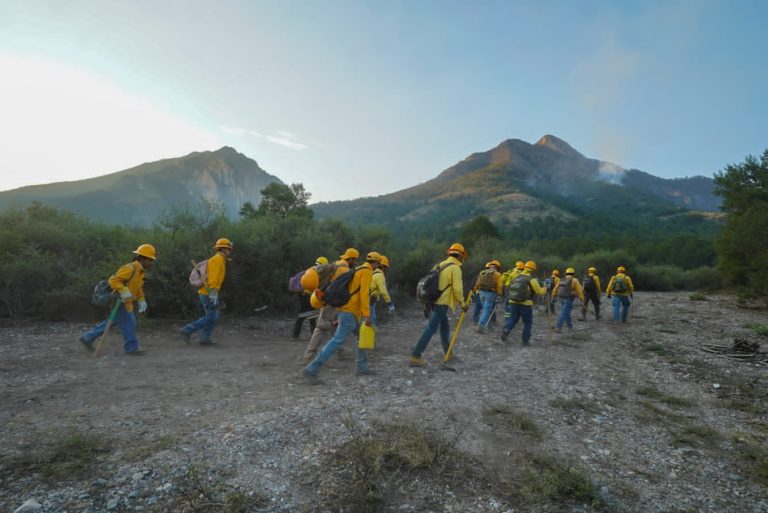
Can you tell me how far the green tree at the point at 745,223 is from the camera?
19.3m

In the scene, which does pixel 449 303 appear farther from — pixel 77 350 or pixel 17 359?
pixel 17 359

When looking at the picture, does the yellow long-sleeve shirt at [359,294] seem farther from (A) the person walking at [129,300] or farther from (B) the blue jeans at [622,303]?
(B) the blue jeans at [622,303]

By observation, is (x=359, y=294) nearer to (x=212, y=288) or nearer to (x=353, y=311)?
(x=353, y=311)

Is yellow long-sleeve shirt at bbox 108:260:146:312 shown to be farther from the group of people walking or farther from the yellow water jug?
the yellow water jug

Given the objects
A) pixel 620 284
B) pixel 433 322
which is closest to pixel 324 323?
pixel 433 322

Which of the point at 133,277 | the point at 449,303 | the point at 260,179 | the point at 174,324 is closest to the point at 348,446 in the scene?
the point at 449,303

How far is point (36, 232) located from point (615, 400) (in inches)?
527

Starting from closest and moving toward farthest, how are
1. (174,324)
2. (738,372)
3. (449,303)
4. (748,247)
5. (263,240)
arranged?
(449,303), (738,372), (174,324), (263,240), (748,247)

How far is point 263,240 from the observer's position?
38.2ft

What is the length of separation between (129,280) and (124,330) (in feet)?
2.90

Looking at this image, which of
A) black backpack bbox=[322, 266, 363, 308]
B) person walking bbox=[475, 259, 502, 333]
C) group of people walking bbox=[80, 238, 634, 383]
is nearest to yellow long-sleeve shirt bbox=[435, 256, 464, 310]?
group of people walking bbox=[80, 238, 634, 383]

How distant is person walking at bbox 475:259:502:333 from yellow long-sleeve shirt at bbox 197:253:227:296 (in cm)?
671

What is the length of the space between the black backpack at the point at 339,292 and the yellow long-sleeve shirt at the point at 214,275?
2.62 m

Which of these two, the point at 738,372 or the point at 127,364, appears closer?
the point at 127,364
